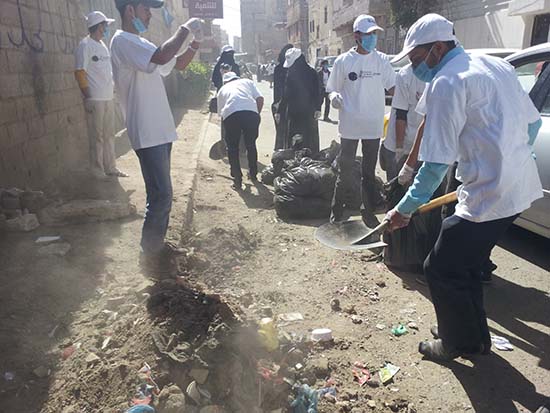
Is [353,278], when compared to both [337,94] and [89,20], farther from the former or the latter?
[89,20]

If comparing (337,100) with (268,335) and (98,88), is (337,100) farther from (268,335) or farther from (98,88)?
(98,88)

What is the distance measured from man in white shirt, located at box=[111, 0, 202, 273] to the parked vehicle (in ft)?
9.57

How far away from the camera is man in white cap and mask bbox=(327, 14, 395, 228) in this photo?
4527mm

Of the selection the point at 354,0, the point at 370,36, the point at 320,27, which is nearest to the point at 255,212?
the point at 370,36

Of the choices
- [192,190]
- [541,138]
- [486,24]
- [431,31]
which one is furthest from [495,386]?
[486,24]

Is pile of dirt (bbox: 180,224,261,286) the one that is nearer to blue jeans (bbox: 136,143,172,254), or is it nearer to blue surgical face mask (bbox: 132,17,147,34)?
blue jeans (bbox: 136,143,172,254)

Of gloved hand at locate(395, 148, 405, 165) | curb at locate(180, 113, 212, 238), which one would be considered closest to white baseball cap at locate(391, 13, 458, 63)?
gloved hand at locate(395, 148, 405, 165)

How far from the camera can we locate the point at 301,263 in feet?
13.9

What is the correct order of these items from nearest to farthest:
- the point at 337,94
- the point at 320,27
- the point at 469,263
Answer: the point at 469,263, the point at 337,94, the point at 320,27

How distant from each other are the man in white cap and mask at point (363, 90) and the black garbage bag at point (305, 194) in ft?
2.15

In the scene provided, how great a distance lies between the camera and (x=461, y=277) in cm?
256

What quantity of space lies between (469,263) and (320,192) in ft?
9.98

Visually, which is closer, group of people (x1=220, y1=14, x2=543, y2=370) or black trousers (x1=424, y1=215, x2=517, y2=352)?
group of people (x1=220, y1=14, x2=543, y2=370)

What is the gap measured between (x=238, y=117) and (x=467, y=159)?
4427 mm
